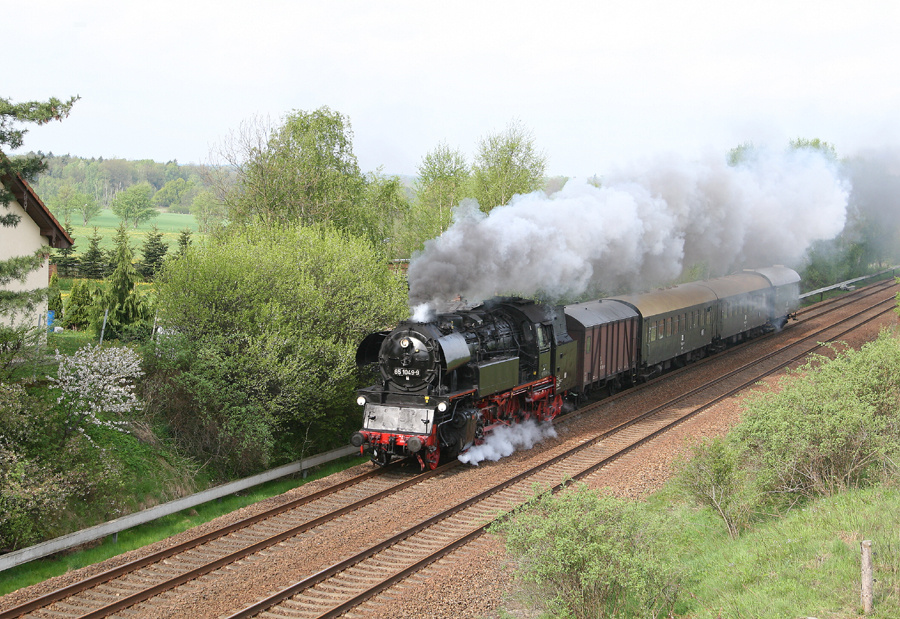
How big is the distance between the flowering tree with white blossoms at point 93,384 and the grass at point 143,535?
2.80m

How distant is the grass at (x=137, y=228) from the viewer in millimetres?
82375

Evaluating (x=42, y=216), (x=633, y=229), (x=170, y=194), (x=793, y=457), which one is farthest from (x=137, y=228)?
(x=793, y=457)

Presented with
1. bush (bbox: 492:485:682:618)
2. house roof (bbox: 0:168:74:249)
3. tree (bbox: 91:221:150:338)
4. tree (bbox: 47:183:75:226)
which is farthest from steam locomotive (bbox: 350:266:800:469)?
tree (bbox: 47:183:75:226)

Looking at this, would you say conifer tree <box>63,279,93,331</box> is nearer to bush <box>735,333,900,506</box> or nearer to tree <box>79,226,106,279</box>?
tree <box>79,226,106,279</box>

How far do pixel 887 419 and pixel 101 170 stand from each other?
153 meters

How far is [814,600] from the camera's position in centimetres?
791

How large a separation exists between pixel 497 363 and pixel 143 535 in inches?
329

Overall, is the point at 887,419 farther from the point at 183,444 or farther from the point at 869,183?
the point at 869,183

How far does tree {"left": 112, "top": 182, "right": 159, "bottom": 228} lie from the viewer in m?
94.4

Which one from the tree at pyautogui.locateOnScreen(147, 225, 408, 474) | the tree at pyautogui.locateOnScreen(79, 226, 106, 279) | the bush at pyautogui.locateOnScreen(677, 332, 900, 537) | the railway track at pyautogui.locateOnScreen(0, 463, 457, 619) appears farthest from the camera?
the tree at pyautogui.locateOnScreen(79, 226, 106, 279)

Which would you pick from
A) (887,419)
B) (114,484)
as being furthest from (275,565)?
(887,419)

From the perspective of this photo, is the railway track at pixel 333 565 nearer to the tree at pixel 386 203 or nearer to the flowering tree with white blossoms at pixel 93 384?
the flowering tree with white blossoms at pixel 93 384

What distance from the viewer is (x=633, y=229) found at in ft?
75.0

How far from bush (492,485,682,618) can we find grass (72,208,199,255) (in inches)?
2997
